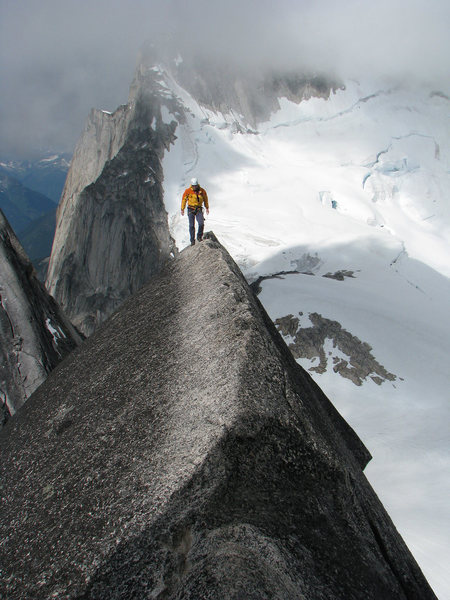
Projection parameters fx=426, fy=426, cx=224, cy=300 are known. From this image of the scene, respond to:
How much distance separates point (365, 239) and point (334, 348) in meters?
30.5

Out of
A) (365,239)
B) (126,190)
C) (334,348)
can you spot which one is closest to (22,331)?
(334,348)

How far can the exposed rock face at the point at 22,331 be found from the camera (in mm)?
7637

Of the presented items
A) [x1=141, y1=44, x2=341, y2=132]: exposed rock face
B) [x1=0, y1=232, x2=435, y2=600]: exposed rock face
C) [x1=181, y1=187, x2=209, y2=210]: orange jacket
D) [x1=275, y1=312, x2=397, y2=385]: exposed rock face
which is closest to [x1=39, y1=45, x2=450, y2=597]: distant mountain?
[x1=275, y1=312, x2=397, y2=385]: exposed rock face

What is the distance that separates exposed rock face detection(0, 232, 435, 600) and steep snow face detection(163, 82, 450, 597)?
21485 millimetres

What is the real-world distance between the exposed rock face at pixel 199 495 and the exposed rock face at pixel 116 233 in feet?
177

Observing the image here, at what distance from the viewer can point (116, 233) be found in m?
64.9

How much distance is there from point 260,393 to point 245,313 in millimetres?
949

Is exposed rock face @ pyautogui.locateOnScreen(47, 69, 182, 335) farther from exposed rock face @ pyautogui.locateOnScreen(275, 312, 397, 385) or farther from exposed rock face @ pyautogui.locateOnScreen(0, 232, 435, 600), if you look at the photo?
exposed rock face @ pyautogui.locateOnScreen(0, 232, 435, 600)

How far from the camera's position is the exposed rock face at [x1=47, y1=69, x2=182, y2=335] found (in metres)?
60.9

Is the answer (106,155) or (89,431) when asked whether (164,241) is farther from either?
(89,431)

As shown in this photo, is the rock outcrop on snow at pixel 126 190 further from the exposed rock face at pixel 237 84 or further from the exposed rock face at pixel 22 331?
the exposed rock face at pixel 22 331

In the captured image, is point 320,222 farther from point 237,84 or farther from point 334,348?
point 237,84

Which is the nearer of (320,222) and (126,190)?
(126,190)

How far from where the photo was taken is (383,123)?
317ft
